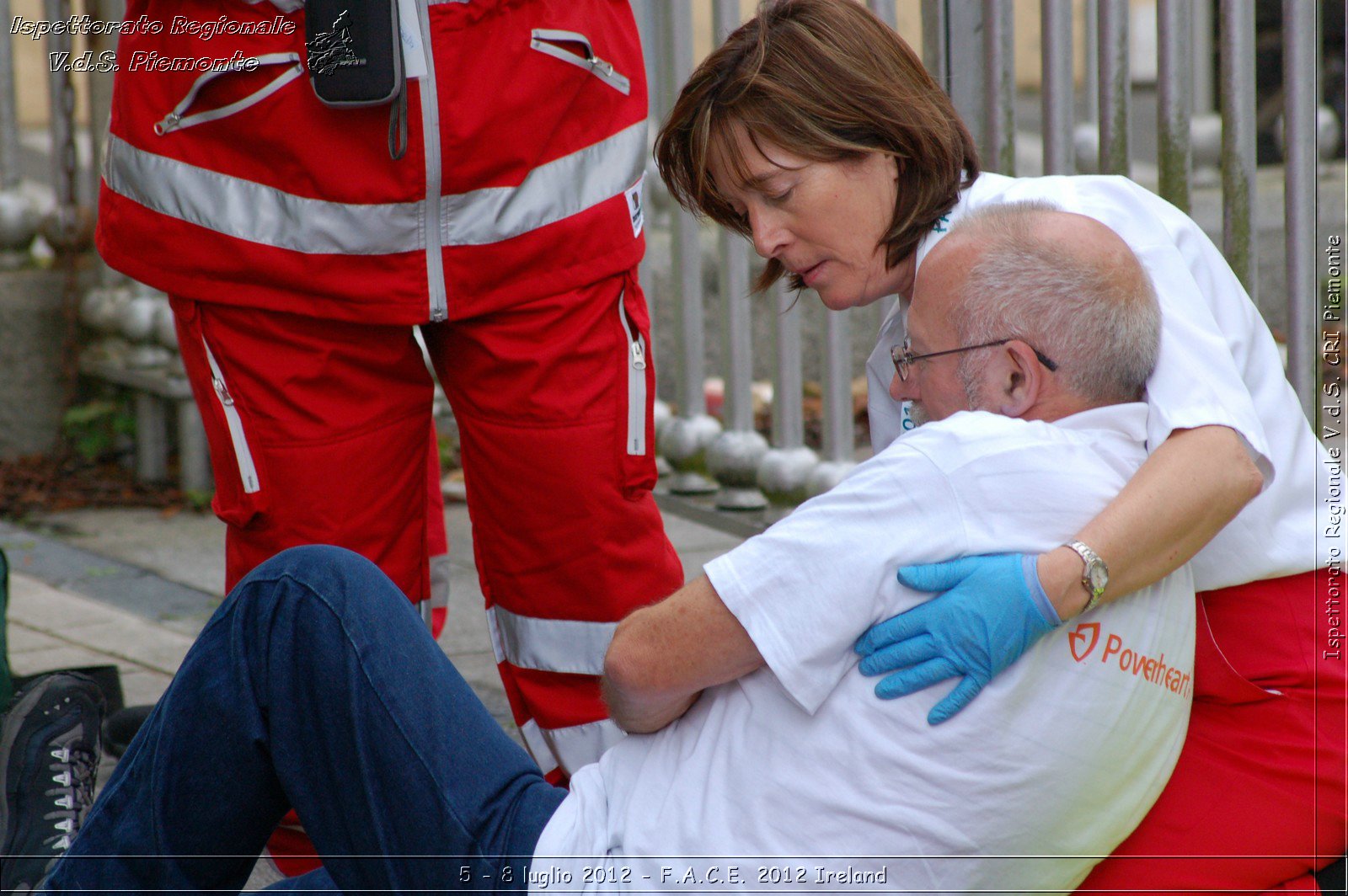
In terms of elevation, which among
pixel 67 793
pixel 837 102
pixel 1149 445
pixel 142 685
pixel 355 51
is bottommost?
pixel 142 685

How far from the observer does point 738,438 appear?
3.63 meters

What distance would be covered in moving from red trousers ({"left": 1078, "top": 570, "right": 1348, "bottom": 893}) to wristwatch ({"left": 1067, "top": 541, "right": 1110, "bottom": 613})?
266 millimetres

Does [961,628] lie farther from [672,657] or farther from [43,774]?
[43,774]

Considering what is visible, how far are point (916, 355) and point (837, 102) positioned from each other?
41 cm

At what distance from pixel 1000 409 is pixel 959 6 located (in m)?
1.52

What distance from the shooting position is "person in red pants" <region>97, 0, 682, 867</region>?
223cm

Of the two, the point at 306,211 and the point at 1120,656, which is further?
the point at 306,211

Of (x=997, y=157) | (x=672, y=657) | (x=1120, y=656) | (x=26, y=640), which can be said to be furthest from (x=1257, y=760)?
(x=26, y=640)

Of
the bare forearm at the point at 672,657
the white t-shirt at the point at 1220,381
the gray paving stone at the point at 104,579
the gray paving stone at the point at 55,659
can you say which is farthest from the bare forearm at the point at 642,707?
the gray paving stone at the point at 104,579

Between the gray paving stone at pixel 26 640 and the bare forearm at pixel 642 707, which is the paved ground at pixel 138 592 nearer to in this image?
the gray paving stone at pixel 26 640

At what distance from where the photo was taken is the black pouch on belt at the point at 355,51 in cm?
213

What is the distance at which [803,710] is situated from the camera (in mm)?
1534

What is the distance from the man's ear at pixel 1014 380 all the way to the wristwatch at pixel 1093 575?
0.21m

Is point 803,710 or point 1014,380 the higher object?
point 1014,380
